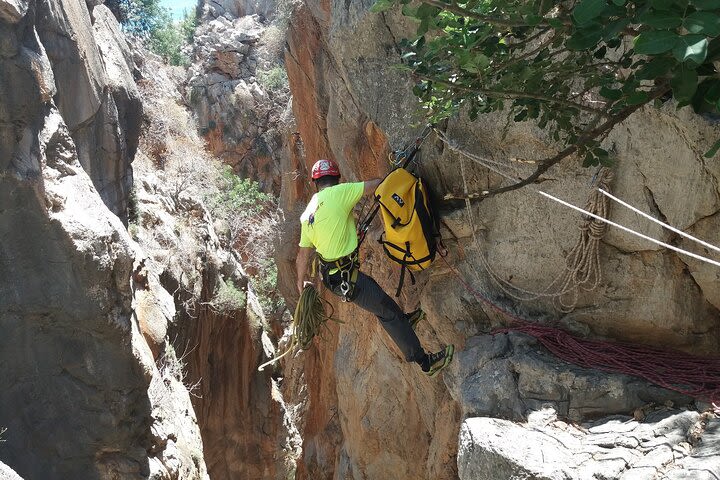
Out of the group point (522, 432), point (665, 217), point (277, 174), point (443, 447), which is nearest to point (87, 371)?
point (443, 447)

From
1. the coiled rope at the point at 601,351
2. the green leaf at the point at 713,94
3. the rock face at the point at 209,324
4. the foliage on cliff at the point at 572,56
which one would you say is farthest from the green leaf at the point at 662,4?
the rock face at the point at 209,324

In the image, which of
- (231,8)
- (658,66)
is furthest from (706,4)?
(231,8)

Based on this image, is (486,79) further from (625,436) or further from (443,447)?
(443,447)

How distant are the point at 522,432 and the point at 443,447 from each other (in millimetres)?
2540

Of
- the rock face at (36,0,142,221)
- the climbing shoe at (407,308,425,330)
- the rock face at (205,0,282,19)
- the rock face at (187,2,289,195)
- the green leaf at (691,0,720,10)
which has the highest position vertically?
the rock face at (205,0,282,19)

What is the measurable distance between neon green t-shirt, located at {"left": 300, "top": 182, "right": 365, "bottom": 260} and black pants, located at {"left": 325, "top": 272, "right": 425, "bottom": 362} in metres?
0.30

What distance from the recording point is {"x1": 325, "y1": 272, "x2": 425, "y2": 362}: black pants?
5758mm

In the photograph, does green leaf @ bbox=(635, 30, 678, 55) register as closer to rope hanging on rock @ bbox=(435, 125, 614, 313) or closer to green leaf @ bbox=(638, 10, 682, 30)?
green leaf @ bbox=(638, 10, 682, 30)

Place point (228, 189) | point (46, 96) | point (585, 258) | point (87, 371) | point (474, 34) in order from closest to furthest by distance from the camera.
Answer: point (474, 34)
point (585, 258)
point (46, 96)
point (87, 371)
point (228, 189)

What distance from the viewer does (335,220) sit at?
5.53 m

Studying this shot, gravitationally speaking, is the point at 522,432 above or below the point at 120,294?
below

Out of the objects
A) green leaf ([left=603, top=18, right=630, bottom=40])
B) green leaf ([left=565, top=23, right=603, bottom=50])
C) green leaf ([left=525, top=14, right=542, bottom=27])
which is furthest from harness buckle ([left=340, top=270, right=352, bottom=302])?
green leaf ([left=603, top=18, right=630, bottom=40])

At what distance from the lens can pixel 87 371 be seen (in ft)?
23.2

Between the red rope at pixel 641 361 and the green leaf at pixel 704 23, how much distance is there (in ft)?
8.61
